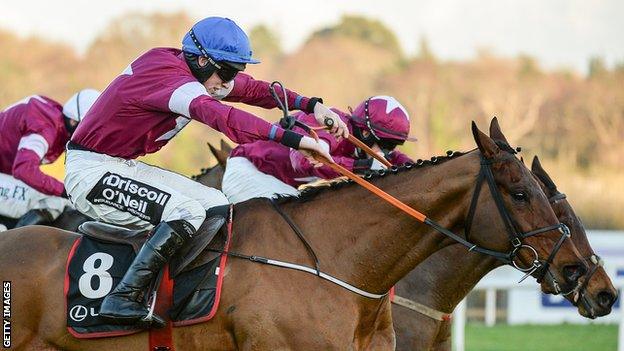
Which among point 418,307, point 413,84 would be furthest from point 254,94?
point 413,84

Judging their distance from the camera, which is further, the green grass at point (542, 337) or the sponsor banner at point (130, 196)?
the green grass at point (542, 337)

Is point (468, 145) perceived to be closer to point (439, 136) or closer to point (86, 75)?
point (439, 136)

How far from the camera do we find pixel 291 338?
6.13m

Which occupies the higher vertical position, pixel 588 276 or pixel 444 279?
pixel 444 279

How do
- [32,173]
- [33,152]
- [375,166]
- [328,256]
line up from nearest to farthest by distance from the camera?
[328,256]
[375,166]
[32,173]
[33,152]

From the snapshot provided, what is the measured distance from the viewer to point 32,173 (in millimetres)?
9352

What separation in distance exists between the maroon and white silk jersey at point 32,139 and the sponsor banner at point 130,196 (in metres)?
2.97

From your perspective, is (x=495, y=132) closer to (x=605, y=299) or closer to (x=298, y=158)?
(x=605, y=299)

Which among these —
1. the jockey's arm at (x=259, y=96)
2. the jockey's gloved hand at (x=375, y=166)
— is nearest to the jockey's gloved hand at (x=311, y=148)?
the jockey's arm at (x=259, y=96)

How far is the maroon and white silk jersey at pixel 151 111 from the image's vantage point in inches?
239

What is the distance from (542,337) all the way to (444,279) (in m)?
7.01

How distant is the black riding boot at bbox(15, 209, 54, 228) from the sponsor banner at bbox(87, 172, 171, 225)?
118 inches

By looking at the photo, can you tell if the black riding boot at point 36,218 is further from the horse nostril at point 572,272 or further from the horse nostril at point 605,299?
the horse nostril at point 605,299

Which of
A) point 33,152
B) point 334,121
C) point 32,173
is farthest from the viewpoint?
point 33,152
